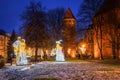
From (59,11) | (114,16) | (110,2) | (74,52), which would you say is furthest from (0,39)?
(114,16)

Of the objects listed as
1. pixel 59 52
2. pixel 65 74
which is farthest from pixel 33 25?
pixel 65 74

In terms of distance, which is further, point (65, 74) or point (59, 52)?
point (59, 52)

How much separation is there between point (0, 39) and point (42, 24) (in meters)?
72.0

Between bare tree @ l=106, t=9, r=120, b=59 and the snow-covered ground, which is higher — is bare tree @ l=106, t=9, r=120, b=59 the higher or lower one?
the higher one

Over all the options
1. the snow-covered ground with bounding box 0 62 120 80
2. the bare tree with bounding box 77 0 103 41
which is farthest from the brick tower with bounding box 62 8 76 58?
the snow-covered ground with bounding box 0 62 120 80

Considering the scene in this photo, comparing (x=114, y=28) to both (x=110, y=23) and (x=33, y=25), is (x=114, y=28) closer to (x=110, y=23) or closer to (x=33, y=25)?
(x=110, y=23)

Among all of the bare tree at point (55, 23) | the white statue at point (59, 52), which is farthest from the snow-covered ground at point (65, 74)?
the bare tree at point (55, 23)

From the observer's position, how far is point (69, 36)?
79.1 metres

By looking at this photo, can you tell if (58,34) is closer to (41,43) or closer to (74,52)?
(41,43)

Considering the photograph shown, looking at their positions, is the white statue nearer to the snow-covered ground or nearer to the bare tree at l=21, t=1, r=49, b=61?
the bare tree at l=21, t=1, r=49, b=61

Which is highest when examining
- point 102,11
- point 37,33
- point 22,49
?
point 102,11

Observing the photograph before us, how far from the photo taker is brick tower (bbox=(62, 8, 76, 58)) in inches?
2988

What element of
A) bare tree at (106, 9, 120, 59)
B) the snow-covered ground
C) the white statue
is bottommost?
the snow-covered ground

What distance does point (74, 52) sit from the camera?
334ft
